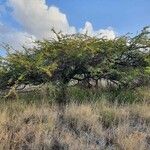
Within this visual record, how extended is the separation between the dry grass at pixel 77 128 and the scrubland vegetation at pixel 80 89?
2cm

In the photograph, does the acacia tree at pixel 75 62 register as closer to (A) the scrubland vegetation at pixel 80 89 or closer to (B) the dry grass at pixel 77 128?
(A) the scrubland vegetation at pixel 80 89

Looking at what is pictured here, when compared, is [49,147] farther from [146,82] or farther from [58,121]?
[146,82]

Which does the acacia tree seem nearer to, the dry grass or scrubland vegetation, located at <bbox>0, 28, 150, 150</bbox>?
scrubland vegetation, located at <bbox>0, 28, 150, 150</bbox>

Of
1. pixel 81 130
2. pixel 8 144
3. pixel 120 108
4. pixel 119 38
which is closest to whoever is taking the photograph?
pixel 8 144

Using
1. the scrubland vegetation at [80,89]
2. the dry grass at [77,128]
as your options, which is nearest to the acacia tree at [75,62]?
the scrubland vegetation at [80,89]

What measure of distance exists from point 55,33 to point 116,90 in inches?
115

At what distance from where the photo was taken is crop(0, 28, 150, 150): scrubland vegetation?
1183cm

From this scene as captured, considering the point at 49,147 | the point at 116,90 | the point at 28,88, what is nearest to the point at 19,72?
the point at 28,88

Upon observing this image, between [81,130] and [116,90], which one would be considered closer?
[81,130]

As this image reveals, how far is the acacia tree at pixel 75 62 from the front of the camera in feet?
52.7

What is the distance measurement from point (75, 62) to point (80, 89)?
0.95m

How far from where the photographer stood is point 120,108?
46.4ft

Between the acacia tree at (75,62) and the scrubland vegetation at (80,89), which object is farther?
the acacia tree at (75,62)

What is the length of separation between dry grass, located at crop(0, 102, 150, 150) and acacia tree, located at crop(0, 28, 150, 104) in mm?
1974
